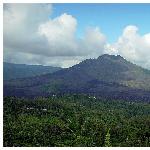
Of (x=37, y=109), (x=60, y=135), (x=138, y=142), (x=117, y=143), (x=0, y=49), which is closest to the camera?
(x=0, y=49)

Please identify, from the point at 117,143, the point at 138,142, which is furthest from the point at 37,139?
the point at 138,142

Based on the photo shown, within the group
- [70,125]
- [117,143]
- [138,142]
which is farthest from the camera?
[70,125]

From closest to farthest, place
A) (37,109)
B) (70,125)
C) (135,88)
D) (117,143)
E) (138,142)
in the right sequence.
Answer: (138,142) < (117,143) < (70,125) < (37,109) < (135,88)

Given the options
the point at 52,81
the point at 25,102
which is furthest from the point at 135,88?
the point at 25,102

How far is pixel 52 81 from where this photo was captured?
186m

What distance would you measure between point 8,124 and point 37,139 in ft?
24.7

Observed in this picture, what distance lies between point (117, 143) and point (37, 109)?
24854 millimetres

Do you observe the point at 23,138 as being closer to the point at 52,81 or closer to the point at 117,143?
the point at 117,143

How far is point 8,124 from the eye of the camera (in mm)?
51250

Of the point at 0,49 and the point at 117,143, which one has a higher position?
the point at 0,49

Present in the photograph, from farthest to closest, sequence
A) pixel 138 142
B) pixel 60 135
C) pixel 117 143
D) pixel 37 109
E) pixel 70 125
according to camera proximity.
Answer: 1. pixel 37 109
2. pixel 70 125
3. pixel 60 135
4. pixel 117 143
5. pixel 138 142

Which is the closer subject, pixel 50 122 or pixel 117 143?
pixel 117 143

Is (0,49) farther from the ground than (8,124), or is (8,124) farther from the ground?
(0,49)

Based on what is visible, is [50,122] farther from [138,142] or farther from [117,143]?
[138,142]
